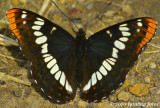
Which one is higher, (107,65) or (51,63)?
(51,63)

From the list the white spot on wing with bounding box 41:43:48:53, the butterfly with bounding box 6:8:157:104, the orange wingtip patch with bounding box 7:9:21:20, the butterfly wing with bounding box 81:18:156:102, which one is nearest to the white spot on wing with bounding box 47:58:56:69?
the butterfly with bounding box 6:8:157:104

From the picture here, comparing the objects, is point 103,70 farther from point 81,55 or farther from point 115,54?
point 81,55

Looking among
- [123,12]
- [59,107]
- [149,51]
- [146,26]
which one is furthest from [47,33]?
[123,12]

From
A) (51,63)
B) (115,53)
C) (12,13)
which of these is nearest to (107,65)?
(115,53)

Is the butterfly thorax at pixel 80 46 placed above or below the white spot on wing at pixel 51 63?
below

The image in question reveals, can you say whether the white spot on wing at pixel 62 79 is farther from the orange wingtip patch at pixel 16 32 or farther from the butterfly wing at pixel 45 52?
the orange wingtip patch at pixel 16 32

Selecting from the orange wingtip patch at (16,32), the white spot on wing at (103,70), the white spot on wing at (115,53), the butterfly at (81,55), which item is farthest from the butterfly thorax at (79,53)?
the orange wingtip patch at (16,32)

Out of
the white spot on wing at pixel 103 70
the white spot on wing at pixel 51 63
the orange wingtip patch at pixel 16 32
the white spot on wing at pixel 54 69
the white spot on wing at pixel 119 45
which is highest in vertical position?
the orange wingtip patch at pixel 16 32
